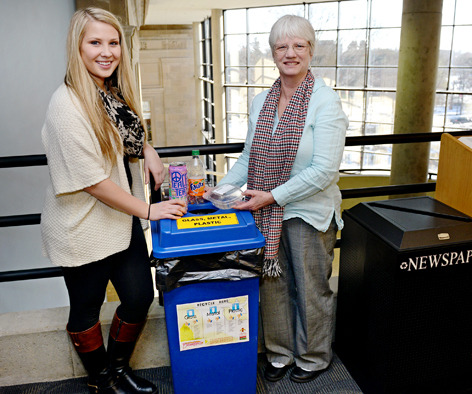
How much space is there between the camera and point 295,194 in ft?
Result: 5.62

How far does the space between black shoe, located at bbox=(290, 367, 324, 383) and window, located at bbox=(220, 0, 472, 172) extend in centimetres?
1234

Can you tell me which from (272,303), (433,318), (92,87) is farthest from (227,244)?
(433,318)

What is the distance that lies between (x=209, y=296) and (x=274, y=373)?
628 millimetres

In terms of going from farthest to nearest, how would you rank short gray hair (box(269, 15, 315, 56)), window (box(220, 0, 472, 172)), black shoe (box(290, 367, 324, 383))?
window (box(220, 0, 472, 172)) < black shoe (box(290, 367, 324, 383)) < short gray hair (box(269, 15, 315, 56))

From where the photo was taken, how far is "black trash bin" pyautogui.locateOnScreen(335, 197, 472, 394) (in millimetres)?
1622

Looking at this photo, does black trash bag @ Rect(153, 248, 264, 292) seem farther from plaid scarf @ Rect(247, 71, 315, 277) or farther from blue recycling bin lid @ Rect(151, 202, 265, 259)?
plaid scarf @ Rect(247, 71, 315, 277)

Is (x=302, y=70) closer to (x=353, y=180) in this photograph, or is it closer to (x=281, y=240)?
(x=281, y=240)

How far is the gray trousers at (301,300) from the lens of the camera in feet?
6.11

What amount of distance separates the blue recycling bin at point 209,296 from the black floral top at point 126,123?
308 millimetres

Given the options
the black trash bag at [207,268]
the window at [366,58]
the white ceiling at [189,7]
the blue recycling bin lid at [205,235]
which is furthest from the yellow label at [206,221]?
the window at [366,58]

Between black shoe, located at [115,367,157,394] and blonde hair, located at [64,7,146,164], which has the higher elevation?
blonde hair, located at [64,7,146,164]

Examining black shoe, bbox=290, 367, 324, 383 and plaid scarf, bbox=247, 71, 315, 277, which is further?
black shoe, bbox=290, 367, 324, 383

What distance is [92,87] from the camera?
151 centimetres

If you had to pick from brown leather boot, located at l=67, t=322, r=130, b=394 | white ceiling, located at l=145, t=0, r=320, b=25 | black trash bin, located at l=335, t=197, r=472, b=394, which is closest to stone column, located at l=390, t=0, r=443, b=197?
white ceiling, located at l=145, t=0, r=320, b=25
